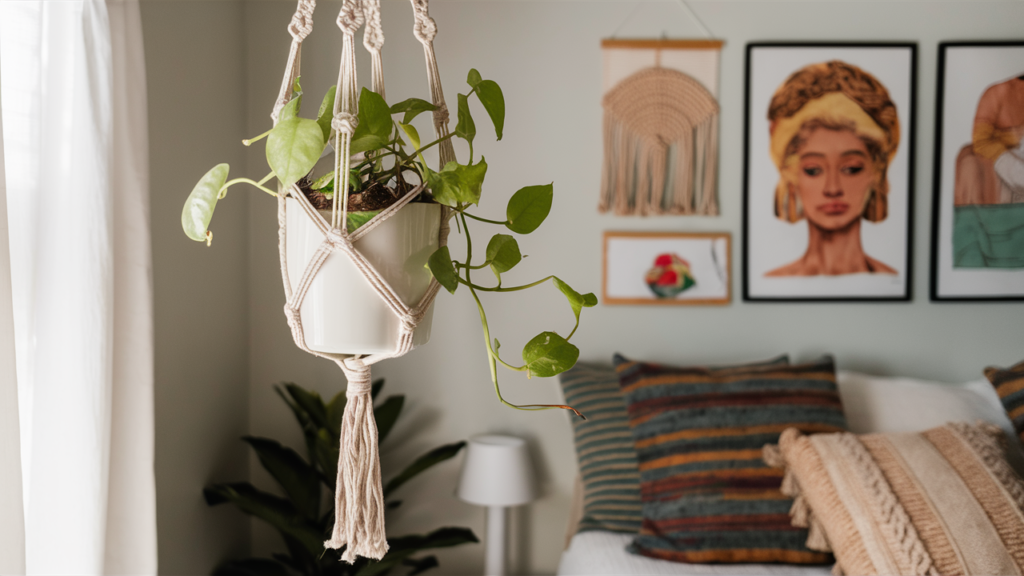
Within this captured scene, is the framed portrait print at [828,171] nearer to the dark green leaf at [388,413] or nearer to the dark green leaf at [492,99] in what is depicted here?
the dark green leaf at [388,413]

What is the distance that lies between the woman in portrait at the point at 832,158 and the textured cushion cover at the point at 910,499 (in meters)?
0.65

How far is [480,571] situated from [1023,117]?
7.12 feet

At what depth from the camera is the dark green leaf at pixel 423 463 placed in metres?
1.59

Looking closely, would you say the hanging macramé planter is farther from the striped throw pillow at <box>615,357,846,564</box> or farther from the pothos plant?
the striped throw pillow at <box>615,357,846,564</box>

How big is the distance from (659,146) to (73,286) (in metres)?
1.50

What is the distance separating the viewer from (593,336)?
1812 millimetres

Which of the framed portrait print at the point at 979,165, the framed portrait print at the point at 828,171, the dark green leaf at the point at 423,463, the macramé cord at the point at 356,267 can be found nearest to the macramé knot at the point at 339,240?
the macramé cord at the point at 356,267

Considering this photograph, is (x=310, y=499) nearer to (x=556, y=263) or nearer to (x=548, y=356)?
(x=556, y=263)

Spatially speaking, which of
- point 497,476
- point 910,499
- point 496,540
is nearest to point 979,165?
point 910,499

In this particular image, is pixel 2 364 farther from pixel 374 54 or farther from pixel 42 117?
pixel 374 54

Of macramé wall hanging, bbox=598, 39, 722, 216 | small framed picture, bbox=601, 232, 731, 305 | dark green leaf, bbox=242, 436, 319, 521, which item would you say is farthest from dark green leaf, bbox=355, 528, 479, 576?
macramé wall hanging, bbox=598, 39, 722, 216

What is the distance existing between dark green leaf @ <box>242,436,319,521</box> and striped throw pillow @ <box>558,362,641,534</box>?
705 millimetres

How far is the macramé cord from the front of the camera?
481mm

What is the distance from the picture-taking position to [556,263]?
5.93 ft
